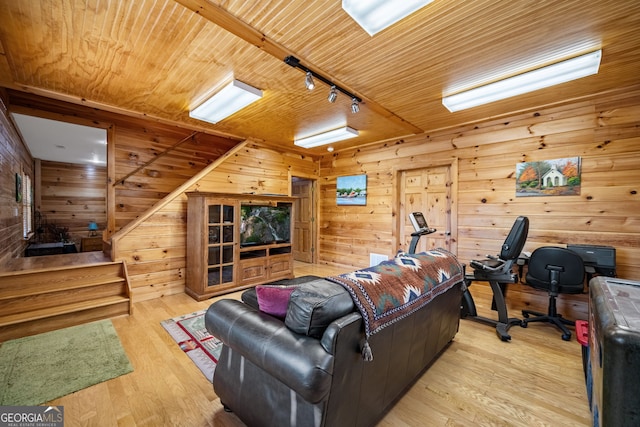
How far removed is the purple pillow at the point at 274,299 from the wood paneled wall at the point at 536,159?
3.36 metres

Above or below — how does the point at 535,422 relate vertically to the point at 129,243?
below

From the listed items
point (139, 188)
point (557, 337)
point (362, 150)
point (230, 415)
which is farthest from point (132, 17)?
point (557, 337)

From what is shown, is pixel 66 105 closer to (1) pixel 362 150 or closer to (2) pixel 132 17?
(2) pixel 132 17

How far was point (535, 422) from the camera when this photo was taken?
158 centimetres

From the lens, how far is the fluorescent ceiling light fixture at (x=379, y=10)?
60.8 inches

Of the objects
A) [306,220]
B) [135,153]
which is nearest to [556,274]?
[306,220]

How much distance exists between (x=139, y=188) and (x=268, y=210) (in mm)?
2137

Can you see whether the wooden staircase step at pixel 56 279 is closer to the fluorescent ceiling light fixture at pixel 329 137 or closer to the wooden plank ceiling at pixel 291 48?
the wooden plank ceiling at pixel 291 48

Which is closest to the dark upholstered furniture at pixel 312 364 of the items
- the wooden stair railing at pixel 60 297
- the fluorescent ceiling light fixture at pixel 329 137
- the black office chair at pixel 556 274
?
the black office chair at pixel 556 274

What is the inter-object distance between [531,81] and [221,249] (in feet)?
13.4

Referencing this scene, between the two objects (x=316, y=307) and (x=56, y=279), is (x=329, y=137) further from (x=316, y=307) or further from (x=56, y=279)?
(x=56, y=279)

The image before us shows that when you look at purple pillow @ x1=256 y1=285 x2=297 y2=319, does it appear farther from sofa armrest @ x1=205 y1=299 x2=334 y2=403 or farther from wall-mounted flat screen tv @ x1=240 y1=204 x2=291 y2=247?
wall-mounted flat screen tv @ x1=240 y1=204 x2=291 y2=247

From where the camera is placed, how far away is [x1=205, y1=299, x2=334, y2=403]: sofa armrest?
3.42 ft

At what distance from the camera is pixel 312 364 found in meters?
1.05
